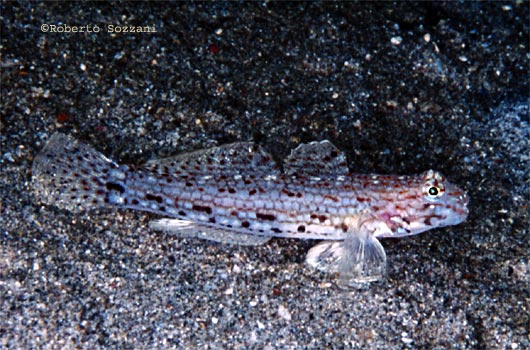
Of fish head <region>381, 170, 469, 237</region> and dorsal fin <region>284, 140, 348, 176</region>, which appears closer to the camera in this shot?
fish head <region>381, 170, 469, 237</region>

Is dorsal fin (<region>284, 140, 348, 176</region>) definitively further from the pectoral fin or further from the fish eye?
the fish eye

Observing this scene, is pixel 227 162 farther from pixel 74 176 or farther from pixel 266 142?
pixel 74 176

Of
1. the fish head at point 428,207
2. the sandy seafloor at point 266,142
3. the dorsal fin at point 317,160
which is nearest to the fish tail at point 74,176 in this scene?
the sandy seafloor at point 266,142

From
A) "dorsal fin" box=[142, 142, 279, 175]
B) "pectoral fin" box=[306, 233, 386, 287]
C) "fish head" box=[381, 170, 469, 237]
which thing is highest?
"dorsal fin" box=[142, 142, 279, 175]

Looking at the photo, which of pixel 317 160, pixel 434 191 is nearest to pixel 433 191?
pixel 434 191

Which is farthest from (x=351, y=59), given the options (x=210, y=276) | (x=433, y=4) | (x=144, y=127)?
(x=210, y=276)

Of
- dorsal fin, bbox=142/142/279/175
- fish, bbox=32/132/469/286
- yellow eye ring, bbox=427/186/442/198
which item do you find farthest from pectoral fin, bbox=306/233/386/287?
dorsal fin, bbox=142/142/279/175

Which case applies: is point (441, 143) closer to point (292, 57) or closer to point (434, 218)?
point (434, 218)
